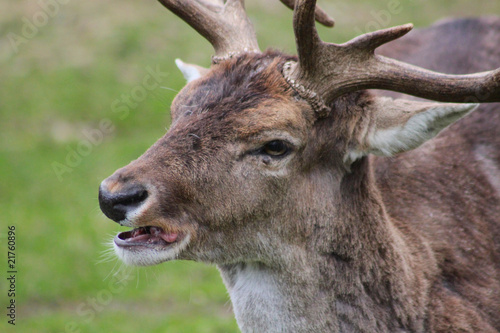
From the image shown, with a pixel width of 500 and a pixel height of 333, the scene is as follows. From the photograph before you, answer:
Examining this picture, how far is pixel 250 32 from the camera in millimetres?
5309

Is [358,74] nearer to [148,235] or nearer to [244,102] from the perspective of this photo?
[244,102]

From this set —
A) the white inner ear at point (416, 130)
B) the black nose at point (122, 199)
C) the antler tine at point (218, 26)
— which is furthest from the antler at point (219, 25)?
the black nose at point (122, 199)

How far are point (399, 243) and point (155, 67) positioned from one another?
1112 centimetres

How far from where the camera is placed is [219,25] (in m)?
5.20


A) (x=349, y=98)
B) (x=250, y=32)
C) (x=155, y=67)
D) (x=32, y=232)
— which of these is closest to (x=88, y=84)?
(x=155, y=67)

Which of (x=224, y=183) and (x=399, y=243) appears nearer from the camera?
(x=224, y=183)

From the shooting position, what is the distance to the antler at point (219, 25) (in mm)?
5145

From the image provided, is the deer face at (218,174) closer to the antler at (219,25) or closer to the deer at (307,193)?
the deer at (307,193)

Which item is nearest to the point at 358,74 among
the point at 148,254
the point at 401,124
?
the point at 401,124

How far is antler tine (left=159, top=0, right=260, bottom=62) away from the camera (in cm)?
514

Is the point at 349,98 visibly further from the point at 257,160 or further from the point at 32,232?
the point at 32,232

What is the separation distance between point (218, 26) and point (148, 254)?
6.76 feet

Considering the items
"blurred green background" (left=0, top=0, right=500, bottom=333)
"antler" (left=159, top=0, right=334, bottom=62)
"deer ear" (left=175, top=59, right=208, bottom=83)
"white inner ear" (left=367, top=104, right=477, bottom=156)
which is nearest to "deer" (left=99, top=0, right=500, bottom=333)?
"white inner ear" (left=367, top=104, right=477, bottom=156)

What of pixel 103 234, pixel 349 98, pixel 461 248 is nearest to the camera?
pixel 349 98
